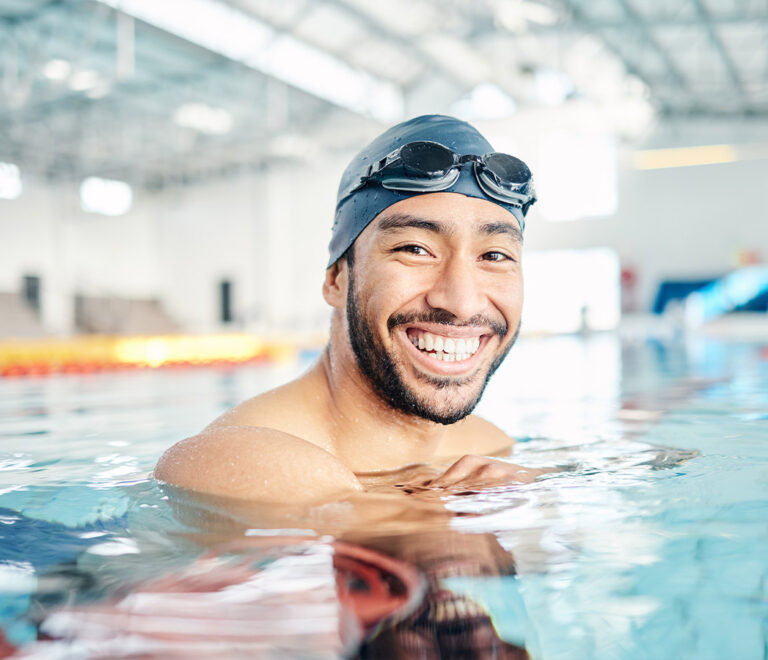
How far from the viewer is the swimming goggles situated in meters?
2.07

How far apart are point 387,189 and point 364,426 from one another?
2.21ft

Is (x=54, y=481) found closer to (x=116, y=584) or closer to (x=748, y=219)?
(x=116, y=584)

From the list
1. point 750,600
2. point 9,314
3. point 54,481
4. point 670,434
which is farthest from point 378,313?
point 9,314

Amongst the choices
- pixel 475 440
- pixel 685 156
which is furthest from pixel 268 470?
pixel 685 156

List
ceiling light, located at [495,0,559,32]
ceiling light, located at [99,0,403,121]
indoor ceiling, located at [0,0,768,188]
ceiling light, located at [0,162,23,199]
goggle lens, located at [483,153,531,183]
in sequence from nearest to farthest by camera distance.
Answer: goggle lens, located at [483,153,531,183] → ceiling light, located at [99,0,403,121] → indoor ceiling, located at [0,0,768,188] → ceiling light, located at [495,0,559,32] → ceiling light, located at [0,162,23,199]

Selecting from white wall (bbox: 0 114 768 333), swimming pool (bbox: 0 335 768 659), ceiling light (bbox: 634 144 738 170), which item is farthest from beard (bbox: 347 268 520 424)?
ceiling light (bbox: 634 144 738 170)

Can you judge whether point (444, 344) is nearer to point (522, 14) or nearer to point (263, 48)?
point (522, 14)

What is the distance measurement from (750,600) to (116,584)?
3.31 feet

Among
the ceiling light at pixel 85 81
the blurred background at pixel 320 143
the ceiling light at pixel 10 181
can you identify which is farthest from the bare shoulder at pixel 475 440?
the ceiling light at pixel 10 181

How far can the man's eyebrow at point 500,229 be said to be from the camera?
2.04 meters

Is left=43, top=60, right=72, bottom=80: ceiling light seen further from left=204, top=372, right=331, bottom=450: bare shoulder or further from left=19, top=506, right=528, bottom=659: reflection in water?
left=19, top=506, right=528, bottom=659: reflection in water

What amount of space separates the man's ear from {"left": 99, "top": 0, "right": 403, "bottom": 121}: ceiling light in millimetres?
13328

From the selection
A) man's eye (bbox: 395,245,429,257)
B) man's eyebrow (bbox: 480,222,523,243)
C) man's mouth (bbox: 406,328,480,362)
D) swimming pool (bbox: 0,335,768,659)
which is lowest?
swimming pool (bbox: 0,335,768,659)

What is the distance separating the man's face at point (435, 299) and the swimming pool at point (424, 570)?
1.03 ft
